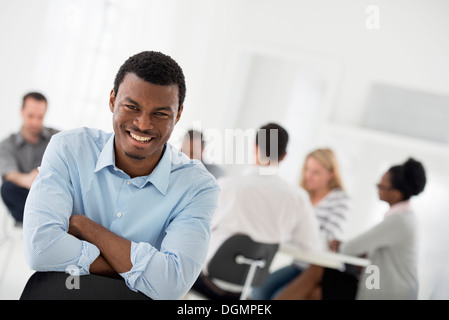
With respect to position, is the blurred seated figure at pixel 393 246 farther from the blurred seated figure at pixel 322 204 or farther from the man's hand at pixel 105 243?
the man's hand at pixel 105 243

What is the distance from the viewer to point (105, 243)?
1.32 meters

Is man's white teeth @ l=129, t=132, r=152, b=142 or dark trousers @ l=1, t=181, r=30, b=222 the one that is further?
dark trousers @ l=1, t=181, r=30, b=222

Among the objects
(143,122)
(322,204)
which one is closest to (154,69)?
(143,122)

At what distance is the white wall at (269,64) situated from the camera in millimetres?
4223

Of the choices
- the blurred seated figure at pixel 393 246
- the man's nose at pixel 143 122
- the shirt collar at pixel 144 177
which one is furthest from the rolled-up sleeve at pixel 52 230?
the blurred seated figure at pixel 393 246

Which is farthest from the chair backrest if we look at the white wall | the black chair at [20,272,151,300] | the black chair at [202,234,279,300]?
the white wall

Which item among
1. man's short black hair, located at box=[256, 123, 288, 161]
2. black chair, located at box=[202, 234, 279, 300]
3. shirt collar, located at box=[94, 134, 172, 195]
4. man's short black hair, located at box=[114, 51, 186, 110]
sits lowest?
black chair, located at box=[202, 234, 279, 300]

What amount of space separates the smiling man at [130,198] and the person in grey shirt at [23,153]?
1.47 meters

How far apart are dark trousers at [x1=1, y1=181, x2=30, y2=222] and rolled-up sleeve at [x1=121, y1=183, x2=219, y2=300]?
1.60m

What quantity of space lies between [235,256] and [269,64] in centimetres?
363

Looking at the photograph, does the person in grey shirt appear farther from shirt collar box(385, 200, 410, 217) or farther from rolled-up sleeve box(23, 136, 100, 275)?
shirt collar box(385, 200, 410, 217)

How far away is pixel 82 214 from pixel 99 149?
191mm

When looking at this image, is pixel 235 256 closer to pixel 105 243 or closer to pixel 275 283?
pixel 275 283

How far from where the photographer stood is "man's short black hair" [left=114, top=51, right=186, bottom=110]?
4.41 feet
